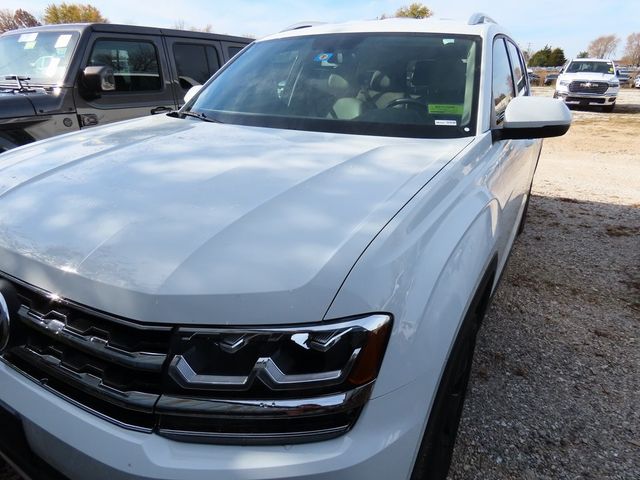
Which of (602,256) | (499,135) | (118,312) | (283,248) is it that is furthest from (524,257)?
(118,312)

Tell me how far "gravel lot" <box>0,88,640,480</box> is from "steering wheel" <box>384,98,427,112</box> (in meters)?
1.43

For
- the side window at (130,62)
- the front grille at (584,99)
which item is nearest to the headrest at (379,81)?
the side window at (130,62)

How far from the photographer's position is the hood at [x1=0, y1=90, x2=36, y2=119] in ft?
12.6

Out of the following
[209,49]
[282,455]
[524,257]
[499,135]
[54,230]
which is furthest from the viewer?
[209,49]

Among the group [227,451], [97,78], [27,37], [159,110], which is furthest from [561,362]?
[27,37]

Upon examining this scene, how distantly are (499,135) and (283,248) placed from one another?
1448 millimetres

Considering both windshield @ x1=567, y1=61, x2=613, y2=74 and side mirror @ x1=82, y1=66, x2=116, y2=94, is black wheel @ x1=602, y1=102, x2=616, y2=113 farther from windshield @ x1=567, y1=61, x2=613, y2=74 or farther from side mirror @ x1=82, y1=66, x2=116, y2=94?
side mirror @ x1=82, y1=66, x2=116, y2=94

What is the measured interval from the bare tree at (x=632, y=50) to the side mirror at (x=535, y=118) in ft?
292

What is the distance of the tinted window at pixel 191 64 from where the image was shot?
17.3 ft

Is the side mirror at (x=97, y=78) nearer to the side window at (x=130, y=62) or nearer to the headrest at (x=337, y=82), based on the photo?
the side window at (x=130, y=62)

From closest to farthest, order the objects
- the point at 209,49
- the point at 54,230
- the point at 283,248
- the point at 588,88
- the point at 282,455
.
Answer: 1. the point at 282,455
2. the point at 283,248
3. the point at 54,230
4. the point at 209,49
5. the point at 588,88

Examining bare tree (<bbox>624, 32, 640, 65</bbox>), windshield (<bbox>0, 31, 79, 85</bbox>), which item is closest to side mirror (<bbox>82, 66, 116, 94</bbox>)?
windshield (<bbox>0, 31, 79, 85</bbox>)

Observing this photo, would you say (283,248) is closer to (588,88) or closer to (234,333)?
(234,333)

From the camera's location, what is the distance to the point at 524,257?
4.24m
